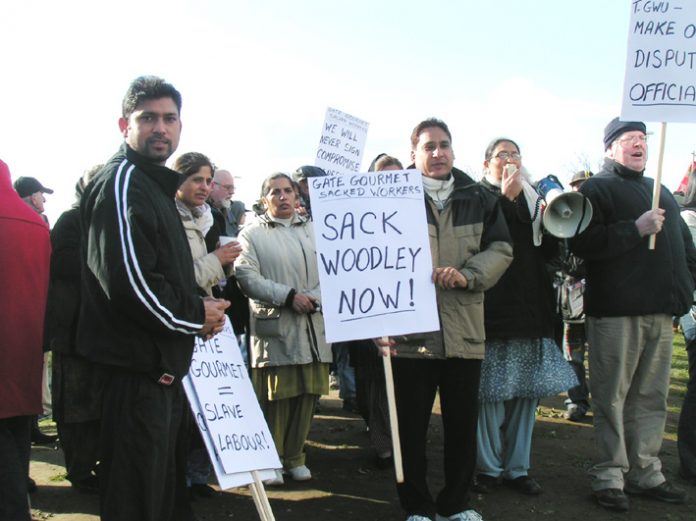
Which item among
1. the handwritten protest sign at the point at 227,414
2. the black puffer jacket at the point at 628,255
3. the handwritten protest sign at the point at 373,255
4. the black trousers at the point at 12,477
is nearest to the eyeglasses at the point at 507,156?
the black puffer jacket at the point at 628,255

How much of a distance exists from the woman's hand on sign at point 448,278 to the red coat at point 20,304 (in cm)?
206

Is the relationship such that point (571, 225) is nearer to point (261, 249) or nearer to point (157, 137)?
point (261, 249)

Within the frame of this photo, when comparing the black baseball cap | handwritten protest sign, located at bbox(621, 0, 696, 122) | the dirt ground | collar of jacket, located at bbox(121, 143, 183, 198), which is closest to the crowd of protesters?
collar of jacket, located at bbox(121, 143, 183, 198)

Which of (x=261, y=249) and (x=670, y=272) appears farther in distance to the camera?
(x=261, y=249)

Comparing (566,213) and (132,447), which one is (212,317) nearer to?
(132,447)

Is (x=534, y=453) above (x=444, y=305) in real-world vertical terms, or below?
below

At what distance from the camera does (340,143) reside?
7715 mm

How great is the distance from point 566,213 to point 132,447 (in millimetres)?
3221

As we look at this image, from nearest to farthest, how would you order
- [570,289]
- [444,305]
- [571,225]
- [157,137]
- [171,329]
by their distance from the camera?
1. [171,329]
2. [157,137]
3. [444,305]
4. [571,225]
5. [570,289]

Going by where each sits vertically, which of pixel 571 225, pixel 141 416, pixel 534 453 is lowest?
pixel 534 453

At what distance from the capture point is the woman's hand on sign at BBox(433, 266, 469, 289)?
420 cm

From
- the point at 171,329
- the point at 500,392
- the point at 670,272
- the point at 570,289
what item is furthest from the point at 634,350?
the point at 171,329

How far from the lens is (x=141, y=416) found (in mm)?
3033

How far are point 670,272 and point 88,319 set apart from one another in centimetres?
371
